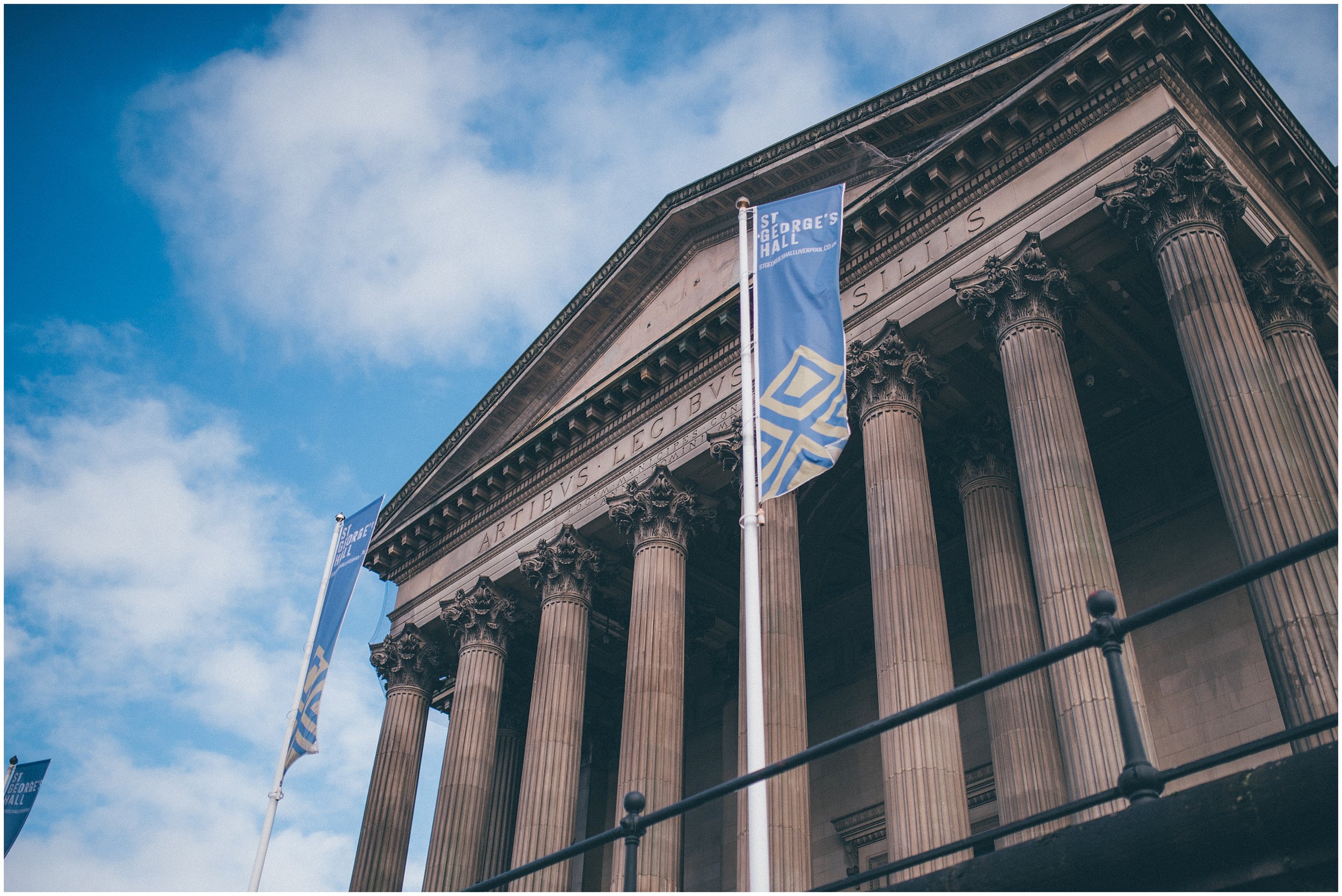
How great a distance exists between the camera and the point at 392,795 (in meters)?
25.6

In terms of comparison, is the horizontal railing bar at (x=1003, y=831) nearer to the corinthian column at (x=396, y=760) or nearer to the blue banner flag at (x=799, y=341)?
the blue banner flag at (x=799, y=341)

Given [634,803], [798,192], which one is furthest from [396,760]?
[634,803]

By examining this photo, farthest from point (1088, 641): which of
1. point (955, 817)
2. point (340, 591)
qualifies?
point (340, 591)

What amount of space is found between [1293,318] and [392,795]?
20.8 meters

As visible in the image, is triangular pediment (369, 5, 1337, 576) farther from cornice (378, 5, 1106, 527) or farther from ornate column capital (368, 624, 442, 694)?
ornate column capital (368, 624, 442, 694)

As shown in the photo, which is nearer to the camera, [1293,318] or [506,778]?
[1293,318]

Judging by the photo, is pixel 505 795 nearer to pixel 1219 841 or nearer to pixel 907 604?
pixel 907 604

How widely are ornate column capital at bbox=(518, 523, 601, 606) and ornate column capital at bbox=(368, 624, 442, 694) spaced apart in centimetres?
503

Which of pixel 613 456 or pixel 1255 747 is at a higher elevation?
pixel 613 456

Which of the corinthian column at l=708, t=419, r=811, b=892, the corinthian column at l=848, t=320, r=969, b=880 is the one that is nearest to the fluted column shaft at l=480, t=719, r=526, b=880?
the corinthian column at l=708, t=419, r=811, b=892

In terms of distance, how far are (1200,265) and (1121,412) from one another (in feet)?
25.2

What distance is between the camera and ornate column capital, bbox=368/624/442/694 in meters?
27.8

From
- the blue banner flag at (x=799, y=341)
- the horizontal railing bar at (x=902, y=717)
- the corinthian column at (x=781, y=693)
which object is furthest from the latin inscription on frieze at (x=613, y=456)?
the horizontal railing bar at (x=902, y=717)

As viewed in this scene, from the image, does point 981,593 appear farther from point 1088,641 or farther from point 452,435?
point 452,435
